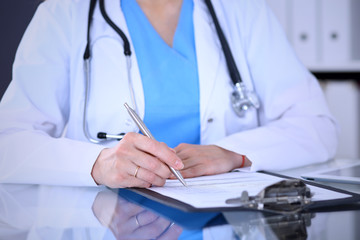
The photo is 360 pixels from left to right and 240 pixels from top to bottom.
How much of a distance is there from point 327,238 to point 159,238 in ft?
0.57

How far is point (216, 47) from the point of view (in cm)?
119

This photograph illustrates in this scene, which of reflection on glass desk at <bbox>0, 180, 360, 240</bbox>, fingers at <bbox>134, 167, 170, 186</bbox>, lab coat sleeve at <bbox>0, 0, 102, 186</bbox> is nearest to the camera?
reflection on glass desk at <bbox>0, 180, 360, 240</bbox>

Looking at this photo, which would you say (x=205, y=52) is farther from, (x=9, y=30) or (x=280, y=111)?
(x=9, y=30)

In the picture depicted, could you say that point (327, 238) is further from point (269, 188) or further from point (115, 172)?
point (115, 172)

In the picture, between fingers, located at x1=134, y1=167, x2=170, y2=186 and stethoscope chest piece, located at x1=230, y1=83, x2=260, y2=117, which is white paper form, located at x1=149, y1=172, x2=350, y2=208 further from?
stethoscope chest piece, located at x1=230, y1=83, x2=260, y2=117

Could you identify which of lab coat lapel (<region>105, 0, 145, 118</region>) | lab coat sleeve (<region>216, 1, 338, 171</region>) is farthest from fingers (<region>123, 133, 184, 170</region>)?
lab coat lapel (<region>105, 0, 145, 118</region>)

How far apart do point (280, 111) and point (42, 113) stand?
0.62 m

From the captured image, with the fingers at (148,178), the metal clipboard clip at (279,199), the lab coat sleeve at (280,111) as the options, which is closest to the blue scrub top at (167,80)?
the lab coat sleeve at (280,111)

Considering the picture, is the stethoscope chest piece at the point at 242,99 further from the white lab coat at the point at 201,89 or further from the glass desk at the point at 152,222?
the glass desk at the point at 152,222

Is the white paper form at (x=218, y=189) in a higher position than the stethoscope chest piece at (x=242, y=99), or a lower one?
lower

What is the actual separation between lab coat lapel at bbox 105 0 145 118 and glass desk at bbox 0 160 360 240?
447 mm

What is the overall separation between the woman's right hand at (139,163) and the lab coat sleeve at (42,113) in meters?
0.08

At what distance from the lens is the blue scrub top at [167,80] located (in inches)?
42.6

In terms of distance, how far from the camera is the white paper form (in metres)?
0.55
